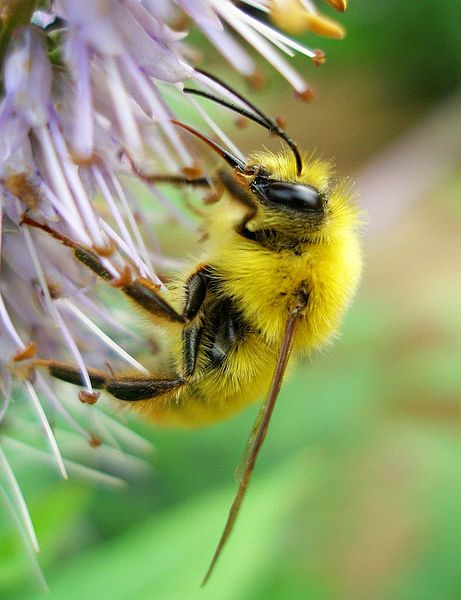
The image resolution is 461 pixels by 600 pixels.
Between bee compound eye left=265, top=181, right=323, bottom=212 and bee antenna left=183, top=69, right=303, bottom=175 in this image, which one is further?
bee compound eye left=265, top=181, right=323, bottom=212

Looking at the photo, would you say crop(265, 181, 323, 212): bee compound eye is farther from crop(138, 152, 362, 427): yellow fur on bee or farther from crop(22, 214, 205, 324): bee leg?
crop(22, 214, 205, 324): bee leg

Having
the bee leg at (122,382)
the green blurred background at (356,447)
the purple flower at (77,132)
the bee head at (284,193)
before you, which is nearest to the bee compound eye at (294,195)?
the bee head at (284,193)

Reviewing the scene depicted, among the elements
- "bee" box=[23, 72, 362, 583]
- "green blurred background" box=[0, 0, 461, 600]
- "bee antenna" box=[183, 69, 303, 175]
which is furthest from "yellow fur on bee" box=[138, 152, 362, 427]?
"green blurred background" box=[0, 0, 461, 600]

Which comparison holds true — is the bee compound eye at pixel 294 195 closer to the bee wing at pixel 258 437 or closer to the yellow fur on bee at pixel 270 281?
the yellow fur on bee at pixel 270 281

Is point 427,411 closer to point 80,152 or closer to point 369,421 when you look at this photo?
point 369,421

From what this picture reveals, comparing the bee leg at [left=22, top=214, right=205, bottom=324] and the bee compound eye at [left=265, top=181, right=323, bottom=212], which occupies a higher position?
the bee compound eye at [left=265, top=181, right=323, bottom=212]

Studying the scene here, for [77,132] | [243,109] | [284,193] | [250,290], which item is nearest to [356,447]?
[250,290]

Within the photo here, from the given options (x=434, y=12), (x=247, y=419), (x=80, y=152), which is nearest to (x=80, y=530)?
(x=247, y=419)
